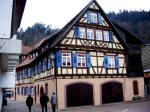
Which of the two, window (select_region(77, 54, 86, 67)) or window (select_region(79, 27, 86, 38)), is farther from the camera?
window (select_region(79, 27, 86, 38))

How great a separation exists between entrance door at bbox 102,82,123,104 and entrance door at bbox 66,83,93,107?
1.71 m

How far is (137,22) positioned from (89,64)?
42325 mm

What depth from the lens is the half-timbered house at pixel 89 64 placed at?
17.7 meters

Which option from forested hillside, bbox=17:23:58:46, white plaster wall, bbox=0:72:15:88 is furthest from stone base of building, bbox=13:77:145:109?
forested hillside, bbox=17:23:58:46

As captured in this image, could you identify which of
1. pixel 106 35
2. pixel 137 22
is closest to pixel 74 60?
pixel 106 35

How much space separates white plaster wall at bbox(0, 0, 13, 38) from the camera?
293cm

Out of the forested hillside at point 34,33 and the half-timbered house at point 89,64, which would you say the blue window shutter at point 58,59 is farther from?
the forested hillside at point 34,33

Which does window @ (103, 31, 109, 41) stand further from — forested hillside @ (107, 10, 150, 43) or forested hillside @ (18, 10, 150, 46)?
forested hillside @ (18, 10, 150, 46)

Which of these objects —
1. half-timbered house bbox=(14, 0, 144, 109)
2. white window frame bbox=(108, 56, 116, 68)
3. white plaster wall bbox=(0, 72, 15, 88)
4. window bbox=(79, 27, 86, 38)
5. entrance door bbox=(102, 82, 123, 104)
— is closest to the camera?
white plaster wall bbox=(0, 72, 15, 88)

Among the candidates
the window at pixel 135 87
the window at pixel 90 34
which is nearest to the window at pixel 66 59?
the window at pixel 90 34

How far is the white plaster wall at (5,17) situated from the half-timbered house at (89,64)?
14.2 metres

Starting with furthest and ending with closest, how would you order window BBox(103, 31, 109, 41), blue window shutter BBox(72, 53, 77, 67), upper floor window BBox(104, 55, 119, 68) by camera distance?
1. window BBox(103, 31, 109, 41)
2. upper floor window BBox(104, 55, 119, 68)
3. blue window shutter BBox(72, 53, 77, 67)

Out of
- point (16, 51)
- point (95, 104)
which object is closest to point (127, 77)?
point (95, 104)

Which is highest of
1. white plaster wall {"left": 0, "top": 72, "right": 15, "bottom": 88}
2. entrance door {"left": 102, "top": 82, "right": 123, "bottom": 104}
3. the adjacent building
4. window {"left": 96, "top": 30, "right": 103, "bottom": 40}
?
window {"left": 96, "top": 30, "right": 103, "bottom": 40}
